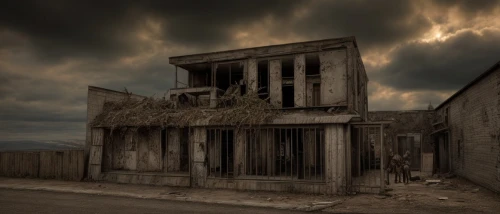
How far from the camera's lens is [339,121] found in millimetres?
13234

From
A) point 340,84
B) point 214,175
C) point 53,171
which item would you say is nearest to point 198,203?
point 214,175

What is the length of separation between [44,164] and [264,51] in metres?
13.7

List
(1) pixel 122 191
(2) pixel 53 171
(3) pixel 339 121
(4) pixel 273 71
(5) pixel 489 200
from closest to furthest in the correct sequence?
(5) pixel 489 200, (3) pixel 339 121, (1) pixel 122 191, (4) pixel 273 71, (2) pixel 53 171

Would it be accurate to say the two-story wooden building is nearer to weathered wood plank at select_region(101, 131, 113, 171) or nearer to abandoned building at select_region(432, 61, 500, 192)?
weathered wood plank at select_region(101, 131, 113, 171)

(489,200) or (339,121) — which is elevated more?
(339,121)

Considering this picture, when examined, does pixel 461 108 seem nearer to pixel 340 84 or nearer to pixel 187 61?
pixel 340 84

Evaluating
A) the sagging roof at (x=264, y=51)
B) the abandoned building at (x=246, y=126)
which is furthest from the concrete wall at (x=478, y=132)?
the sagging roof at (x=264, y=51)

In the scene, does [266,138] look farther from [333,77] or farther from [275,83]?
[333,77]

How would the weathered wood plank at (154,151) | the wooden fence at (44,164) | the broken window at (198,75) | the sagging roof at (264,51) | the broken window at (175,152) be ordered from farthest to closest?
the broken window at (198,75) → the wooden fence at (44,164) → the weathered wood plank at (154,151) → the broken window at (175,152) → the sagging roof at (264,51)

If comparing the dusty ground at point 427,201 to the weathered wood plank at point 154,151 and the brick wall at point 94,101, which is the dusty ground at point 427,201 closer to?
Answer: the weathered wood plank at point 154,151

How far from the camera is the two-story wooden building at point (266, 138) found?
13625mm

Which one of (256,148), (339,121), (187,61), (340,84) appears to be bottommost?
(256,148)

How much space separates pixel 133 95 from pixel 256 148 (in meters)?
10.5

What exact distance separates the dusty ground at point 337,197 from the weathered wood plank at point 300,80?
498cm
